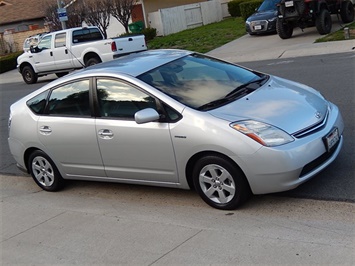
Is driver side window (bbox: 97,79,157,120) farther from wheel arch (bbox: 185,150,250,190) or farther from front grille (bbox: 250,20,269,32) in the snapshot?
front grille (bbox: 250,20,269,32)

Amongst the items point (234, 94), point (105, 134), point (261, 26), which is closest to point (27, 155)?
point (105, 134)

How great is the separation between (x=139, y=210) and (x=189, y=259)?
1.37 metres

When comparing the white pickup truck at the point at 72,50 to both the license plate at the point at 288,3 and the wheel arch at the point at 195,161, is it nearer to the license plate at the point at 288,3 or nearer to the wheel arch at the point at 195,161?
the license plate at the point at 288,3

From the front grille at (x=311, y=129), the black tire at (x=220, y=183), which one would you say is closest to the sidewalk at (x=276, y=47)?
the front grille at (x=311, y=129)

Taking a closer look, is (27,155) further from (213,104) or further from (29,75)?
(29,75)

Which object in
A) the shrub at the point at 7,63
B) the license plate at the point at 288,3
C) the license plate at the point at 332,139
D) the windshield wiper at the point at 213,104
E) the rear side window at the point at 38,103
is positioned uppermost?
the rear side window at the point at 38,103

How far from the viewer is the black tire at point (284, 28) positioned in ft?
62.4

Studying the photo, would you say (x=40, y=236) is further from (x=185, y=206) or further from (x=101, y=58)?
(x=101, y=58)

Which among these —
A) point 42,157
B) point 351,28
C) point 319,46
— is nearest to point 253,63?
point 319,46

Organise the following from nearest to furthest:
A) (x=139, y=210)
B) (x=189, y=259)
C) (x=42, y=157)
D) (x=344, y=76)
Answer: (x=189, y=259) → (x=139, y=210) → (x=42, y=157) → (x=344, y=76)

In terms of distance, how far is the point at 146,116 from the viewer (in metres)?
5.02

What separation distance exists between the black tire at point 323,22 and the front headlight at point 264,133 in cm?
1454

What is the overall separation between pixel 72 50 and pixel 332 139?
1562cm

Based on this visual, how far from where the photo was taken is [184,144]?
4.94 m
